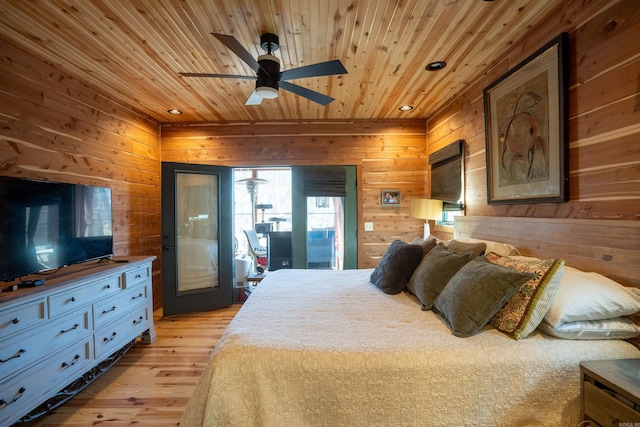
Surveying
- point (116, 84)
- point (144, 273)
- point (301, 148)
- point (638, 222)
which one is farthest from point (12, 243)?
point (638, 222)

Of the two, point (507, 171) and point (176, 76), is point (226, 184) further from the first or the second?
point (507, 171)

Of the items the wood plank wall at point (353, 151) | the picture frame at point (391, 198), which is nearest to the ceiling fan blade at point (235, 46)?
the wood plank wall at point (353, 151)

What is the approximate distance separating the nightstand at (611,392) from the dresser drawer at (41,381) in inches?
112

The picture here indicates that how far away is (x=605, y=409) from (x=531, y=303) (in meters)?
0.43

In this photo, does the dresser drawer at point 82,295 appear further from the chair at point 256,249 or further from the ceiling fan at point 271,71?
the chair at point 256,249

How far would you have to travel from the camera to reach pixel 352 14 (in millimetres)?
1797

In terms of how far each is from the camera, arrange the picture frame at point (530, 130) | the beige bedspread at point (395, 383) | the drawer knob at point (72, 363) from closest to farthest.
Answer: the beige bedspread at point (395, 383) < the picture frame at point (530, 130) < the drawer knob at point (72, 363)

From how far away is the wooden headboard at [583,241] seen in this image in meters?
1.35

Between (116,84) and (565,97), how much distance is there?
3771mm

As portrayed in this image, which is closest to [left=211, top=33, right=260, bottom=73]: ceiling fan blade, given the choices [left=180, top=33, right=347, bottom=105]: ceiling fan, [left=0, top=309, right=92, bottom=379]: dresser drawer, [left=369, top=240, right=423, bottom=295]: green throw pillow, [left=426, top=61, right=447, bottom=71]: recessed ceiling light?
[left=180, top=33, right=347, bottom=105]: ceiling fan

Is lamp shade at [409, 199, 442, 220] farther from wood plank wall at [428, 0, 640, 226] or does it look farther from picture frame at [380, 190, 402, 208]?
wood plank wall at [428, 0, 640, 226]

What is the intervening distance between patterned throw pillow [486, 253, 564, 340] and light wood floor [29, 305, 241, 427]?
2071 mm

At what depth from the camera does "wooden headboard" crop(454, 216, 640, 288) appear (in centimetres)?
135

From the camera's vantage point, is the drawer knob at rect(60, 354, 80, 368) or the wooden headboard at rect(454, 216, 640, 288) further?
the drawer knob at rect(60, 354, 80, 368)
